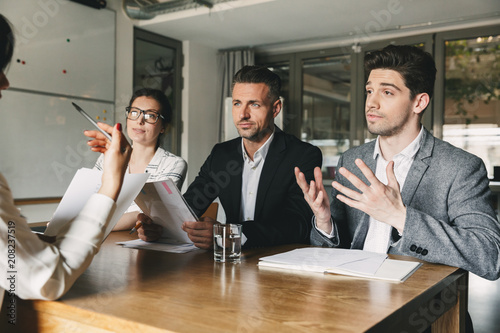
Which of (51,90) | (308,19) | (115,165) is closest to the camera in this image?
(115,165)

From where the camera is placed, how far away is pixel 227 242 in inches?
51.0

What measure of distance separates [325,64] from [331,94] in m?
0.41

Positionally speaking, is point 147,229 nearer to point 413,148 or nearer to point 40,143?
point 413,148

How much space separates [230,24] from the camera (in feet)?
16.1

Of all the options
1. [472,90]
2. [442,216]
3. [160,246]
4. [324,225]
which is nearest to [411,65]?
[442,216]

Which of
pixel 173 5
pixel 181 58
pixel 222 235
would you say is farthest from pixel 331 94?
pixel 222 235

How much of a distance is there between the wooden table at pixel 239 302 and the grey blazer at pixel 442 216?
3.0 inches

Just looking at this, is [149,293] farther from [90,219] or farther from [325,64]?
[325,64]

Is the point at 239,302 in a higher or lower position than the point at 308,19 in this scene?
lower

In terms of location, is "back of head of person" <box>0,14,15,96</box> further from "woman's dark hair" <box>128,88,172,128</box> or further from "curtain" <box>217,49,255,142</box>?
"curtain" <box>217,49,255,142</box>

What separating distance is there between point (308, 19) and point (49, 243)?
436 centimetres

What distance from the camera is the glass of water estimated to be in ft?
4.24

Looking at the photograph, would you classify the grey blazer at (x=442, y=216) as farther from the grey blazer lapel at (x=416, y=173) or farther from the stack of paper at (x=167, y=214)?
the stack of paper at (x=167, y=214)

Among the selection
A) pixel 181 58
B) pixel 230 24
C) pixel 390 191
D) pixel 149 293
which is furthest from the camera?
pixel 181 58
